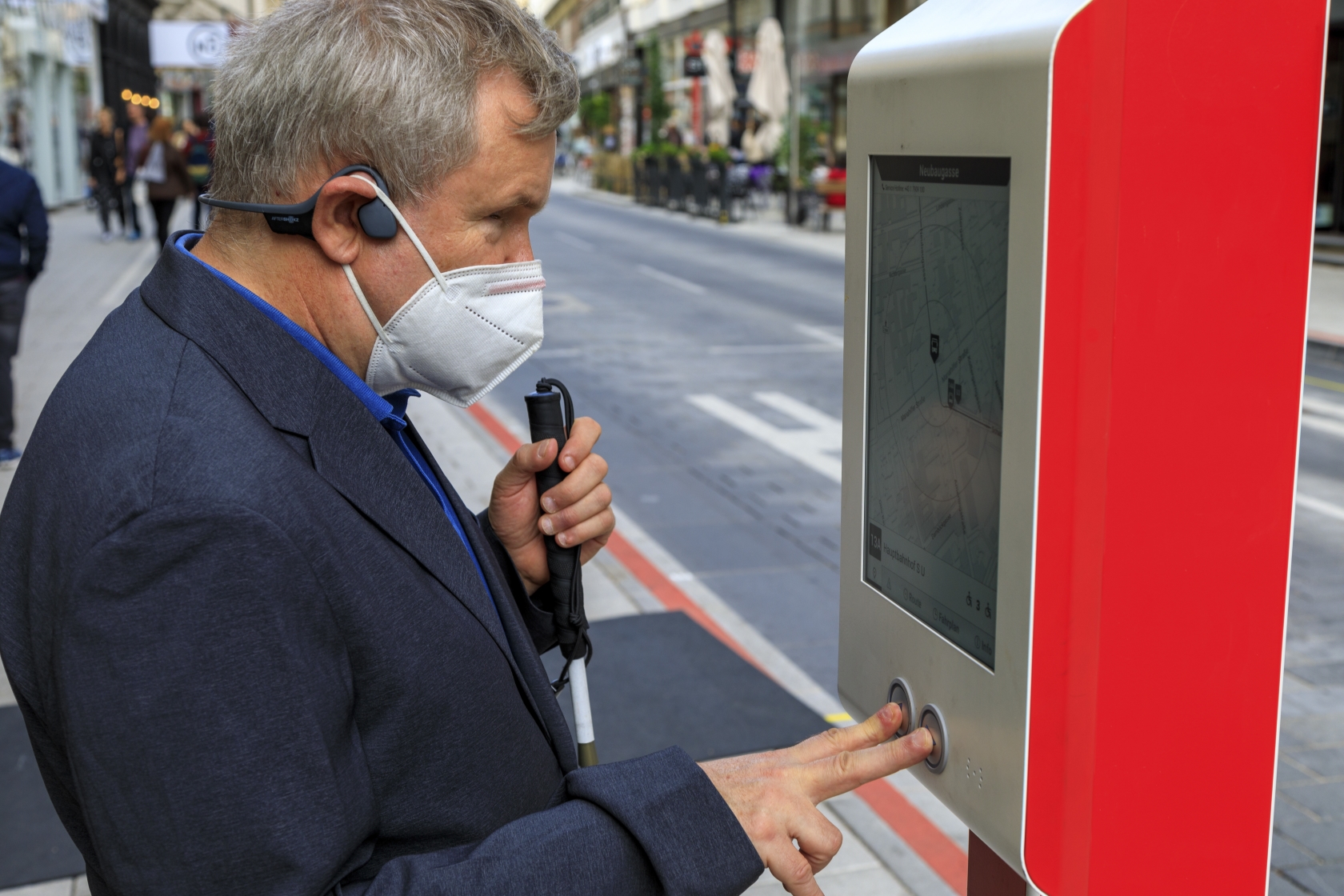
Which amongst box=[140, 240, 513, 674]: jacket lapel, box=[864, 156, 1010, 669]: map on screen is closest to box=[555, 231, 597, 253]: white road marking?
box=[864, 156, 1010, 669]: map on screen

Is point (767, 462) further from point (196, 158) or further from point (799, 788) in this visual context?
point (196, 158)

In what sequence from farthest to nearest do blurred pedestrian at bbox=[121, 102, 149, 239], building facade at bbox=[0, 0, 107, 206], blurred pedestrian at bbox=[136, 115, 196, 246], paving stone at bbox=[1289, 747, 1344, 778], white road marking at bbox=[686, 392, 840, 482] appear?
building facade at bbox=[0, 0, 107, 206] < blurred pedestrian at bbox=[121, 102, 149, 239] < blurred pedestrian at bbox=[136, 115, 196, 246] < white road marking at bbox=[686, 392, 840, 482] < paving stone at bbox=[1289, 747, 1344, 778]

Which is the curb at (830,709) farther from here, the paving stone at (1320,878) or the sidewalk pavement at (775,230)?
the sidewalk pavement at (775,230)

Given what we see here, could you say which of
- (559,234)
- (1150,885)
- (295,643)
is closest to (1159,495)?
(1150,885)

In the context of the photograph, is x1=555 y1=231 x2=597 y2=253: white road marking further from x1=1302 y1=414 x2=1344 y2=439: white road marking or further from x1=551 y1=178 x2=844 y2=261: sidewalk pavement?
x1=1302 y1=414 x2=1344 y2=439: white road marking

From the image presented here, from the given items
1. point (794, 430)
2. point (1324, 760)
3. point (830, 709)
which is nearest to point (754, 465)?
point (794, 430)

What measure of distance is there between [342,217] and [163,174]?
17580 mm

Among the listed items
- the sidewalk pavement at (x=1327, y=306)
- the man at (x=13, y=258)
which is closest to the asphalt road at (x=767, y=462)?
the sidewalk pavement at (x=1327, y=306)

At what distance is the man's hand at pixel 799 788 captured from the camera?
139 cm

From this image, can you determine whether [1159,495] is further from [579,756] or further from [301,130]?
[579,756]

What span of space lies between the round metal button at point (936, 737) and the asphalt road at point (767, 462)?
2.58 m

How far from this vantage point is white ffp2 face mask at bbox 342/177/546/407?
1535 millimetres

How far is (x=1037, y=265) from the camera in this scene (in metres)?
1.17

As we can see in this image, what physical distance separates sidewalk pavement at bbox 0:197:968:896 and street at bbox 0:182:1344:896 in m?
0.01
